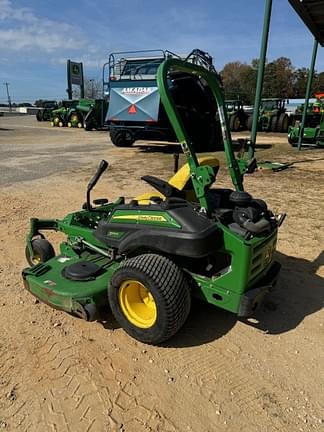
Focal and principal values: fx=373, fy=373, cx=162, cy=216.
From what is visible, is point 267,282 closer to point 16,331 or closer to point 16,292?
point 16,331

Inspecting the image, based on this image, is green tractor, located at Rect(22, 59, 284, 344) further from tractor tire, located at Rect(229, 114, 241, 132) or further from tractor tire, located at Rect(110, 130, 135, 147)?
tractor tire, located at Rect(229, 114, 241, 132)

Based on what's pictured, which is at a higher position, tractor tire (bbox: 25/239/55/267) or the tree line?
the tree line

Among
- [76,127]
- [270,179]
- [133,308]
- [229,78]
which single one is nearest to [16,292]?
[133,308]

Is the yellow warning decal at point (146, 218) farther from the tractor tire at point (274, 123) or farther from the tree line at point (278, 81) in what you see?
the tree line at point (278, 81)

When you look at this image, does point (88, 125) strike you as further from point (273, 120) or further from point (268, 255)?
point (268, 255)

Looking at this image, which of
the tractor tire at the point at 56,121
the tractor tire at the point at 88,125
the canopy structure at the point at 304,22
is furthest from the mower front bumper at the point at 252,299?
the tractor tire at the point at 56,121

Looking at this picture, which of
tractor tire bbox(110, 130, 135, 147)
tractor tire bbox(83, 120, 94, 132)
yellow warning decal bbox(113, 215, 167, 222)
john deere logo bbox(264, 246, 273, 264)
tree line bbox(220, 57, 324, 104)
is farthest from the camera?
tree line bbox(220, 57, 324, 104)

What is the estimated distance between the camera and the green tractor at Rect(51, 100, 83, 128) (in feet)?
78.8

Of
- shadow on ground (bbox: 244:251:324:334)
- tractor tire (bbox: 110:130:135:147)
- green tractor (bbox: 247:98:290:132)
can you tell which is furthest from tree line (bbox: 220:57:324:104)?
shadow on ground (bbox: 244:251:324:334)

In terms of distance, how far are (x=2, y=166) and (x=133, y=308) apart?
8065 mm

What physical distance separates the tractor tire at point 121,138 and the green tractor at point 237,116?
7.84 metres

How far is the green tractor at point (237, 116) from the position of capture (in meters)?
20.0

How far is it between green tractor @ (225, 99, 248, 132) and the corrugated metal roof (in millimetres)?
9334

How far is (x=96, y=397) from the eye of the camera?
2162 millimetres
